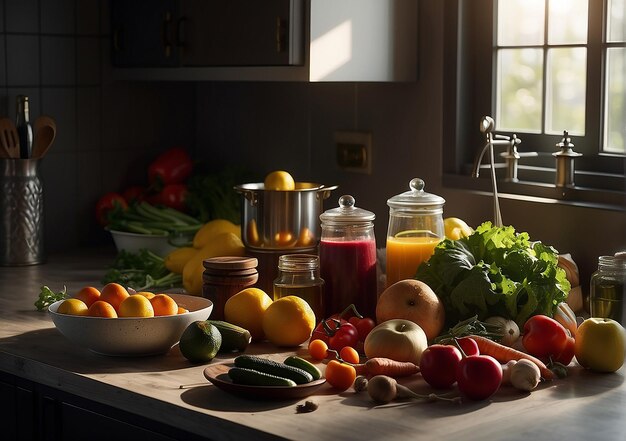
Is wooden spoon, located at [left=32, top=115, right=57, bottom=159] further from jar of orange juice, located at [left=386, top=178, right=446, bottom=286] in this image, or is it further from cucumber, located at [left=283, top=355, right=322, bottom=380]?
cucumber, located at [left=283, top=355, right=322, bottom=380]

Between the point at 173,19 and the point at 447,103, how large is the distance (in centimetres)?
84

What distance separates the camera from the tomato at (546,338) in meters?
1.86

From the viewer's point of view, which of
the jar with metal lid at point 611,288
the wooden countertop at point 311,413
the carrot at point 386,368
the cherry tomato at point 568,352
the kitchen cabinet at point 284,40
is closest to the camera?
the wooden countertop at point 311,413

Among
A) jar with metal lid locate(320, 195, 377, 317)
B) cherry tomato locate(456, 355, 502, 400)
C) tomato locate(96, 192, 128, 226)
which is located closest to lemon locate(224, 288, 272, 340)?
jar with metal lid locate(320, 195, 377, 317)

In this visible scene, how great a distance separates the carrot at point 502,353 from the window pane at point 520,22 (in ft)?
3.37

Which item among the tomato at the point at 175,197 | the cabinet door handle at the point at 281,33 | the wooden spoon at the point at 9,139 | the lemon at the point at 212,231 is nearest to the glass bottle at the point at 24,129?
the wooden spoon at the point at 9,139

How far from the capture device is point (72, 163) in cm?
319

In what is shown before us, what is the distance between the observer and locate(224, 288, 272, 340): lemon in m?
2.04

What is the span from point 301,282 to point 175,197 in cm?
110

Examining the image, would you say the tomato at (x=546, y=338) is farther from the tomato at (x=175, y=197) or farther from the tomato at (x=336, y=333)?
the tomato at (x=175, y=197)

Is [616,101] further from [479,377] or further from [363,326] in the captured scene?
[479,377]

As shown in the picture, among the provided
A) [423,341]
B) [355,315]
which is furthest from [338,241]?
[423,341]

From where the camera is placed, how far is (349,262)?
2.15 m

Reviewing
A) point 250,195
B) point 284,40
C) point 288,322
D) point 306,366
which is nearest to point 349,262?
point 288,322
